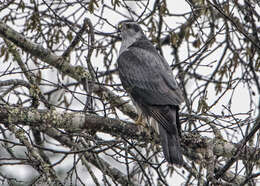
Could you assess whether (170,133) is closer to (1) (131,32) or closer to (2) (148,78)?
(2) (148,78)

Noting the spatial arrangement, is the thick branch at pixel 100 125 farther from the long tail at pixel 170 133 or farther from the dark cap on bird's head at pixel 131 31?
the dark cap on bird's head at pixel 131 31

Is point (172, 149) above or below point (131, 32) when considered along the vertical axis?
below

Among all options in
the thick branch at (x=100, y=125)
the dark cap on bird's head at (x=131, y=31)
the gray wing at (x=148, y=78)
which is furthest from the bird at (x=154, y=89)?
the dark cap on bird's head at (x=131, y=31)

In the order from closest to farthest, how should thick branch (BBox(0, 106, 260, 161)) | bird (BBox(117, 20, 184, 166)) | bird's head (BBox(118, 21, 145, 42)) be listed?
thick branch (BBox(0, 106, 260, 161)) → bird (BBox(117, 20, 184, 166)) → bird's head (BBox(118, 21, 145, 42))

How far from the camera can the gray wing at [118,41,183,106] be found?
523cm

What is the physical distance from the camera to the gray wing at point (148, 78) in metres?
5.23

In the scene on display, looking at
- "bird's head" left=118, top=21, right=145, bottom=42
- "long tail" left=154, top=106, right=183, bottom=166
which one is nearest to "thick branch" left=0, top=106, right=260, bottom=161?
"long tail" left=154, top=106, right=183, bottom=166

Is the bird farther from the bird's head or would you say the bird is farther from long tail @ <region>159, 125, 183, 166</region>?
the bird's head

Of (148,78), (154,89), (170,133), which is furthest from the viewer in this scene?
(148,78)

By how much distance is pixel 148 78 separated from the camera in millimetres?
5523

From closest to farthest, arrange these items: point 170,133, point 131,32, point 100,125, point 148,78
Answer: point 100,125 < point 170,133 < point 148,78 < point 131,32


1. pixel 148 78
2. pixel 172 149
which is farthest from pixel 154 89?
pixel 172 149

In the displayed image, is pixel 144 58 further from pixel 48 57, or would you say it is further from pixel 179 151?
pixel 179 151

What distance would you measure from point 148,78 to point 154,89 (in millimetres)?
226
